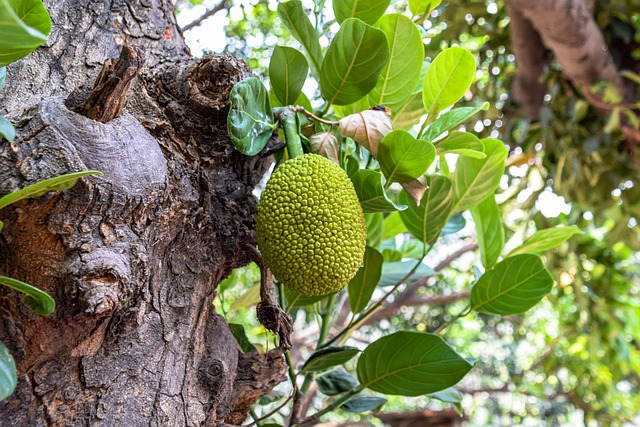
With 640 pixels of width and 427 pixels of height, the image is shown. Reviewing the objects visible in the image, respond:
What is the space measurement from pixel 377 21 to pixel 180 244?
1.02ft

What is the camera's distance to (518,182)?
1721 mm

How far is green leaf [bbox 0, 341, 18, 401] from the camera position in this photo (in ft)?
1.12

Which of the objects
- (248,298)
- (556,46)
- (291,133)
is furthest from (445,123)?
(556,46)

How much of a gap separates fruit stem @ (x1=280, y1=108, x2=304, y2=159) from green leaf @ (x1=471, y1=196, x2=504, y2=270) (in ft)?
0.89

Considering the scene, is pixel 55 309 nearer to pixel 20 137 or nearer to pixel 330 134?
pixel 20 137

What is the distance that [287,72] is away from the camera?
564mm

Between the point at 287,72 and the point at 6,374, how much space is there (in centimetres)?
35

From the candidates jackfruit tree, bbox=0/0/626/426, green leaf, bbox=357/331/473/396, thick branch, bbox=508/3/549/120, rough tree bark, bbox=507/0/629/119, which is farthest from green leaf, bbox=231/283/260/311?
thick branch, bbox=508/3/549/120

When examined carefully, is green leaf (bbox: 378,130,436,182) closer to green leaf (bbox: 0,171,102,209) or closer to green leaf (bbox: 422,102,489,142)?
green leaf (bbox: 422,102,489,142)

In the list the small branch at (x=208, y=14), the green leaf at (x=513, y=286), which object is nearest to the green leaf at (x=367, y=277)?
the green leaf at (x=513, y=286)

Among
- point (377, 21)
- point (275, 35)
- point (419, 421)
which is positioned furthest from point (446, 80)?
point (419, 421)

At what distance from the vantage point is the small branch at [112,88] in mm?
382

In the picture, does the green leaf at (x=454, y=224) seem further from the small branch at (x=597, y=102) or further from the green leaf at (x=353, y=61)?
the small branch at (x=597, y=102)

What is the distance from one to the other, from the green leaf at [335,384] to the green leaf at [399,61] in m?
0.33
